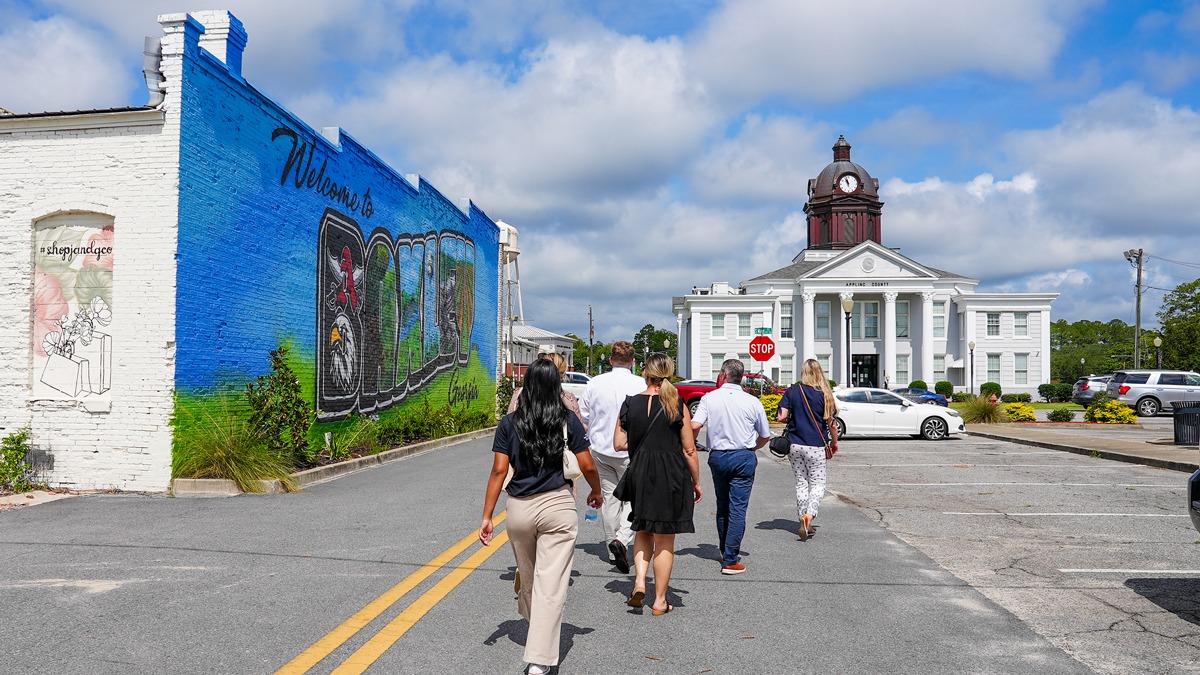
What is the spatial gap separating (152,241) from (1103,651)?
1030cm

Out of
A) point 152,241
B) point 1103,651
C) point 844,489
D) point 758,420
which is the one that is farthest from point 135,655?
point 844,489

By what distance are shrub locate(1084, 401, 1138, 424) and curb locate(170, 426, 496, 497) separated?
72.0 feet

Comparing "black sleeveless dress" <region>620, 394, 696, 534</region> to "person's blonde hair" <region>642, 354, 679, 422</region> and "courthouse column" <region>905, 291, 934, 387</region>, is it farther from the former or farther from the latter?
"courthouse column" <region>905, 291, 934, 387</region>

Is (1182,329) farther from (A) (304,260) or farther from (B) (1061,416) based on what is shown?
(A) (304,260)

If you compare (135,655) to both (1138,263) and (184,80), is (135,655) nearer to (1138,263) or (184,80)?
(184,80)

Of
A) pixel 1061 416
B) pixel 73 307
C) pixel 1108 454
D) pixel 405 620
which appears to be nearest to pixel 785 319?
pixel 1061 416

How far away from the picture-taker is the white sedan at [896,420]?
21.4 metres

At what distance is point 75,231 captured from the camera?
10.4 m

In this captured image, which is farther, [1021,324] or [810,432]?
[1021,324]

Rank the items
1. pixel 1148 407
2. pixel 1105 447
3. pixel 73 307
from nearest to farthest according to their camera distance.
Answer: pixel 73 307, pixel 1105 447, pixel 1148 407

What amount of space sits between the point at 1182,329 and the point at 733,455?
7006 centimetres

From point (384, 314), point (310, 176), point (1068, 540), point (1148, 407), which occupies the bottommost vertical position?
point (1148, 407)

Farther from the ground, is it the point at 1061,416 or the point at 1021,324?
the point at 1021,324

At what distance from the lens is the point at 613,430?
21.5ft
